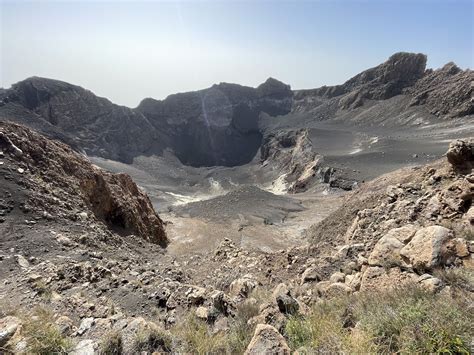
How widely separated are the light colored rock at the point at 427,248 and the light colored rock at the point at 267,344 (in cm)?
216

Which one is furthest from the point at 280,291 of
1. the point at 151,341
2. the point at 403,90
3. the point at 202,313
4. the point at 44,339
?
the point at 403,90

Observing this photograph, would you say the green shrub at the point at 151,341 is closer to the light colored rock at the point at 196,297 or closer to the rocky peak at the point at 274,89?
the light colored rock at the point at 196,297

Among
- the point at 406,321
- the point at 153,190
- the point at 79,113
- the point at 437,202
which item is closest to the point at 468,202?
the point at 437,202

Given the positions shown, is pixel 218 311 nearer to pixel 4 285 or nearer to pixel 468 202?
pixel 4 285

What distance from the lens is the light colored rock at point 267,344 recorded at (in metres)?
2.87

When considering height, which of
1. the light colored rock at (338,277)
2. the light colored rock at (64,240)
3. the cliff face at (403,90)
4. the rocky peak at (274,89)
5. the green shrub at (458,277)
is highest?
the rocky peak at (274,89)

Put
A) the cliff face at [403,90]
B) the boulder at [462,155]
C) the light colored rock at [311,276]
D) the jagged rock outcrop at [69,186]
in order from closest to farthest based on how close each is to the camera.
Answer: the light colored rock at [311,276] → the boulder at [462,155] → the jagged rock outcrop at [69,186] → the cliff face at [403,90]

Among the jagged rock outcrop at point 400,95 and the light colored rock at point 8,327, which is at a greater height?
the jagged rock outcrop at point 400,95

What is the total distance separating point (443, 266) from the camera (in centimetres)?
385

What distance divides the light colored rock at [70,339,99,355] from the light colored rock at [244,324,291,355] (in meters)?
1.65

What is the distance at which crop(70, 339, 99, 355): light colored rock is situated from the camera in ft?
10.8

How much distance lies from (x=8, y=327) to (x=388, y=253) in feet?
15.8

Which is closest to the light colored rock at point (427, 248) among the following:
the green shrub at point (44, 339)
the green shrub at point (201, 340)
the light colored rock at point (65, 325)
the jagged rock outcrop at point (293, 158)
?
the green shrub at point (201, 340)

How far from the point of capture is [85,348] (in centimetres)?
338
